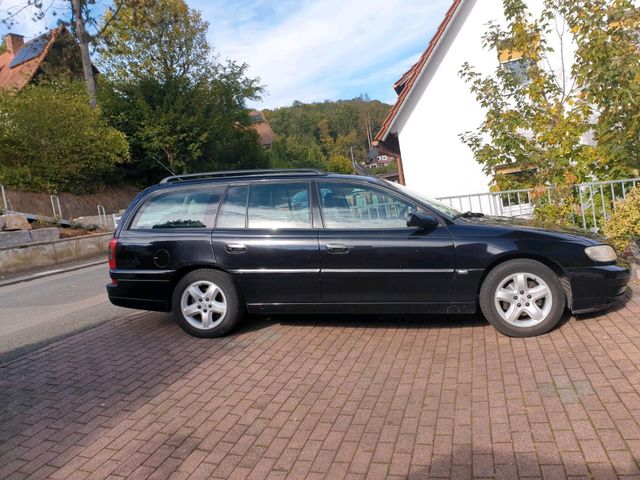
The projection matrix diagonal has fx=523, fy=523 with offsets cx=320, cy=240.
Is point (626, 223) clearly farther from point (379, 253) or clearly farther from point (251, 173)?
point (251, 173)

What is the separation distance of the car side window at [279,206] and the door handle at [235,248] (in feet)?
0.77

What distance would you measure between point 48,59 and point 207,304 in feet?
101

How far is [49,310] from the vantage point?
7969mm

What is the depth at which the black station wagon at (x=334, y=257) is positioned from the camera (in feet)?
15.1

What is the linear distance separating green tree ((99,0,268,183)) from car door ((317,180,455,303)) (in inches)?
863

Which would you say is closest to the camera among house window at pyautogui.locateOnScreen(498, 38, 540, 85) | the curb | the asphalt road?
the asphalt road

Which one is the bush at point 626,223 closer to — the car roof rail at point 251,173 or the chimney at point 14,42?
the car roof rail at point 251,173

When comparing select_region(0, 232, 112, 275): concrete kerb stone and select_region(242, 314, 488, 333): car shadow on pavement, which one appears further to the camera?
select_region(0, 232, 112, 275): concrete kerb stone

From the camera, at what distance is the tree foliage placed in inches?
273

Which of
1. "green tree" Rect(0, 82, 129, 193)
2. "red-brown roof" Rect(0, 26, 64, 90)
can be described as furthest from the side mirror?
"red-brown roof" Rect(0, 26, 64, 90)

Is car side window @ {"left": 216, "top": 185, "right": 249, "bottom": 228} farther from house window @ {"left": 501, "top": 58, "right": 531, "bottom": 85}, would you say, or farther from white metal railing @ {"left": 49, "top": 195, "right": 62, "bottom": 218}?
white metal railing @ {"left": 49, "top": 195, "right": 62, "bottom": 218}

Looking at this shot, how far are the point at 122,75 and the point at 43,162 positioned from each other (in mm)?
12900

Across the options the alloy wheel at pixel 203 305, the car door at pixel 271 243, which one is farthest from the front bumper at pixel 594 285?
the alloy wheel at pixel 203 305

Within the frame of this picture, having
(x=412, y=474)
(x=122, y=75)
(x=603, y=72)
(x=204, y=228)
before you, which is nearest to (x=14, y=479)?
(x=412, y=474)
